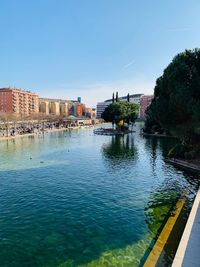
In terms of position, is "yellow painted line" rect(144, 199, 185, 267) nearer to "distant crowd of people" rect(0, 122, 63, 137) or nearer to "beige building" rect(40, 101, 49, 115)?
"distant crowd of people" rect(0, 122, 63, 137)

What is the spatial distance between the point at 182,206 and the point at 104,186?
294 inches

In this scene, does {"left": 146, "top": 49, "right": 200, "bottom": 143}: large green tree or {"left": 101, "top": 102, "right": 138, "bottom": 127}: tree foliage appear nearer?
{"left": 146, "top": 49, "right": 200, "bottom": 143}: large green tree

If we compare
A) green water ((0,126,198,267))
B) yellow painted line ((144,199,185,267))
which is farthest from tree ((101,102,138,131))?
yellow painted line ((144,199,185,267))

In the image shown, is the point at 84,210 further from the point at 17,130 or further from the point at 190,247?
the point at 17,130

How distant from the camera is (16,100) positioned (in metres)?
149

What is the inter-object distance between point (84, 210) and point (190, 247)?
806 cm

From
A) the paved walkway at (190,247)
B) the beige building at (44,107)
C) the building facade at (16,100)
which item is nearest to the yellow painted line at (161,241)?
the paved walkway at (190,247)

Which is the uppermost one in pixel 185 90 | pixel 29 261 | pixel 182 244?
pixel 185 90

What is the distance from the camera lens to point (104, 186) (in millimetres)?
22922

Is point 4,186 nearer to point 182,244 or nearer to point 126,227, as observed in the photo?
point 126,227

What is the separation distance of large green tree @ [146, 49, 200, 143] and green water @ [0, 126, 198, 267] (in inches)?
228

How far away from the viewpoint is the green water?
1202cm

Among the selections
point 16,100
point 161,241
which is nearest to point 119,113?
point 161,241

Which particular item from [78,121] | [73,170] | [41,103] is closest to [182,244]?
[73,170]
